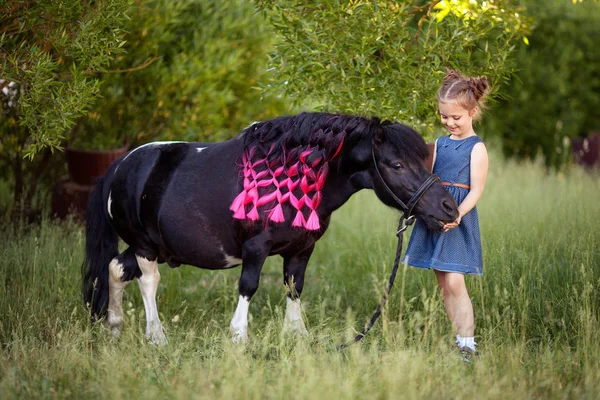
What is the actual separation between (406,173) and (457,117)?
0.49m

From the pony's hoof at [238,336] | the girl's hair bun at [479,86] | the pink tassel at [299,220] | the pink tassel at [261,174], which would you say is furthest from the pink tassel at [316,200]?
the girl's hair bun at [479,86]

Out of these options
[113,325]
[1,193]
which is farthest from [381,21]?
[1,193]

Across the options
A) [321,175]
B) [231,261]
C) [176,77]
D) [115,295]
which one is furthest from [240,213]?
[176,77]

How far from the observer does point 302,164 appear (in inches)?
165

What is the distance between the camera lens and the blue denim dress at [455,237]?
13.6 feet

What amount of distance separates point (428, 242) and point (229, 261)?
4.32ft

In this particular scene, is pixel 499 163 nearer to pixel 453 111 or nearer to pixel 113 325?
pixel 453 111

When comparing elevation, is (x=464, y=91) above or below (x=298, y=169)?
above

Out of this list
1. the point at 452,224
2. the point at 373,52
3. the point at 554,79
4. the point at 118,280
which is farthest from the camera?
the point at 554,79

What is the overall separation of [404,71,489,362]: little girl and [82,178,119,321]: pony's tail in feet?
7.16

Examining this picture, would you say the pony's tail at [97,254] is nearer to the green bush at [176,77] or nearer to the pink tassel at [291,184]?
the pink tassel at [291,184]

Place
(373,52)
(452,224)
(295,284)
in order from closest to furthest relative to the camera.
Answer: (452,224), (295,284), (373,52)

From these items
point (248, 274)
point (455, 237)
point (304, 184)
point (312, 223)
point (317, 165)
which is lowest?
point (248, 274)

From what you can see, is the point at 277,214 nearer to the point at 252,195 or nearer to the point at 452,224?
the point at 252,195
